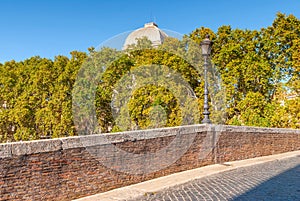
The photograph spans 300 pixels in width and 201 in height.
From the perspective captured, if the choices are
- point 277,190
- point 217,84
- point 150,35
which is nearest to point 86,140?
point 277,190

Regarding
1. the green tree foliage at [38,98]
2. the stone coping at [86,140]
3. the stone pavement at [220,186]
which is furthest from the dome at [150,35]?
the stone pavement at [220,186]

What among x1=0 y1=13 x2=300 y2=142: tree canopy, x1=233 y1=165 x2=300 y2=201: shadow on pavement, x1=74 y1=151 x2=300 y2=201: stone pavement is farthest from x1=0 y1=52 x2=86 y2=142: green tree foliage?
x1=233 y1=165 x2=300 y2=201: shadow on pavement

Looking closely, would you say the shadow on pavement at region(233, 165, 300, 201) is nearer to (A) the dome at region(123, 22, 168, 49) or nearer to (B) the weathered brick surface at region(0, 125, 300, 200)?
(B) the weathered brick surface at region(0, 125, 300, 200)

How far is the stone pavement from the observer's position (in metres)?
A: 6.04

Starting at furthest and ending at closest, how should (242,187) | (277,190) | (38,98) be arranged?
(38,98)
(242,187)
(277,190)

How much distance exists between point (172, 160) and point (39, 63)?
21.8m

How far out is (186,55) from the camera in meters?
20.7

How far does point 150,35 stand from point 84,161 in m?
17.1

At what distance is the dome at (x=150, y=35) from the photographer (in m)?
21.0

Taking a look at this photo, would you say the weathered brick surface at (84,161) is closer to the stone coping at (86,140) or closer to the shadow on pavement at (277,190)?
the stone coping at (86,140)

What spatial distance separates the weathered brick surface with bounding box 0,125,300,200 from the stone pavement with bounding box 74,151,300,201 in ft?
0.78

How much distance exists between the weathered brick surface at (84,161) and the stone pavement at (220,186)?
9.3 inches

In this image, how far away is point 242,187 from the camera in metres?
6.86

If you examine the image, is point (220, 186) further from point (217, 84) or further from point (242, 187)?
point (217, 84)
